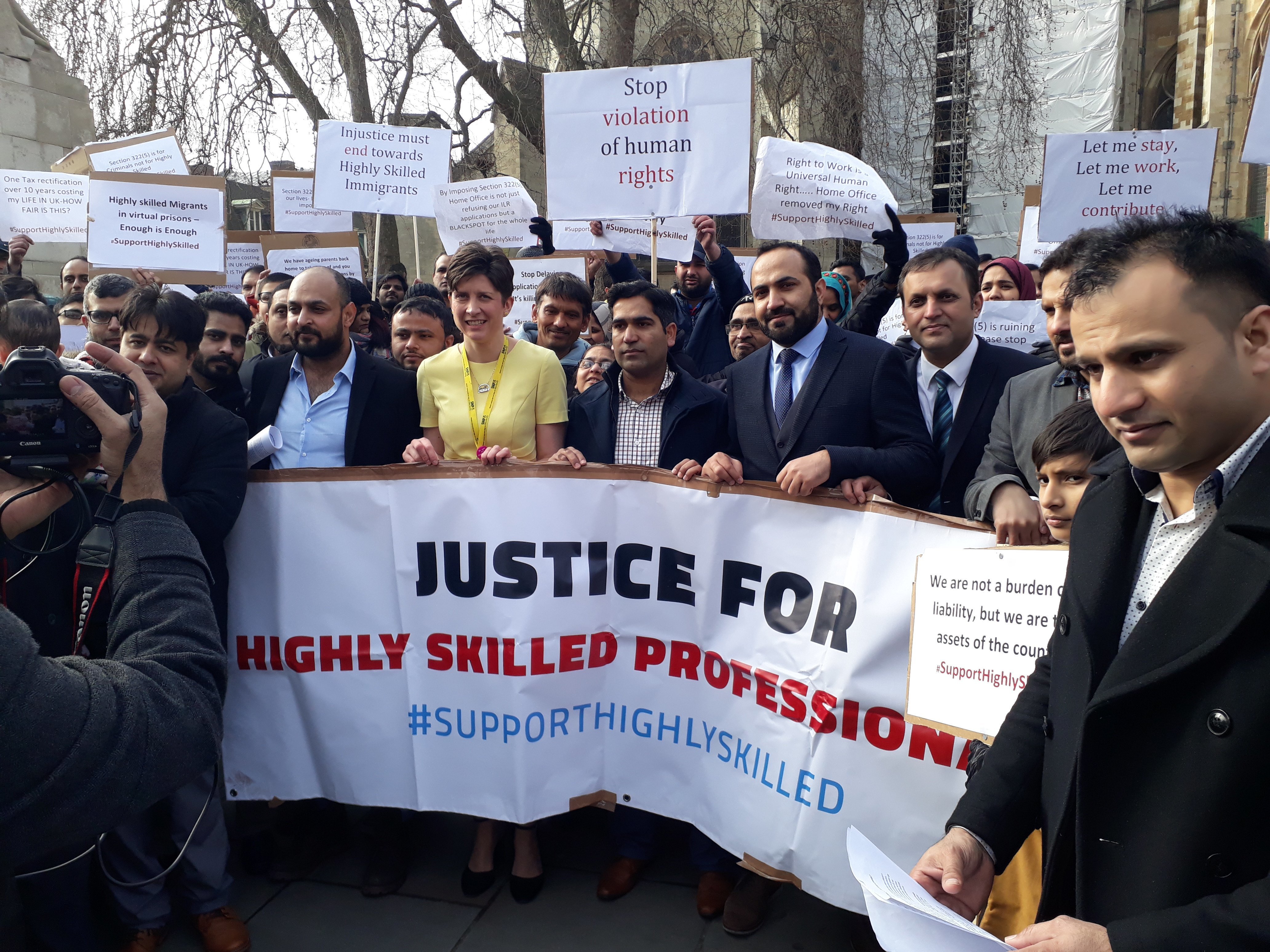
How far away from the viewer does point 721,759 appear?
2.90m

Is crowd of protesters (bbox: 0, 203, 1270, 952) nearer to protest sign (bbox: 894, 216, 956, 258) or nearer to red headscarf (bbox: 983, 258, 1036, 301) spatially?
red headscarf (bbox: 983, 258, 1036, 301)

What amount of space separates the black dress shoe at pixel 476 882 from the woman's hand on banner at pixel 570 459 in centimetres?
142

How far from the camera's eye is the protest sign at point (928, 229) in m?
7.66

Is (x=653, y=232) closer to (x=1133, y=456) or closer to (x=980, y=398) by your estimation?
(x=980, y=398)

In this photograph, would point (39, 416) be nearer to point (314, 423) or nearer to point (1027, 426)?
point (314, 423)

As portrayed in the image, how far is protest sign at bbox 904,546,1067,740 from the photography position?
2.23 metres

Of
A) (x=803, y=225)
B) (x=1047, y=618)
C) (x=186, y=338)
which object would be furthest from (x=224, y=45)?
(x=1047, y=618)

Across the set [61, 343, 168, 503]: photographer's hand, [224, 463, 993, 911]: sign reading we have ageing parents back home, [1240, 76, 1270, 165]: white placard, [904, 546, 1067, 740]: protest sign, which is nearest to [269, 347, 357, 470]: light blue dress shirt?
[224, 463, 993, 911]: sign reading we have ageing parents back home

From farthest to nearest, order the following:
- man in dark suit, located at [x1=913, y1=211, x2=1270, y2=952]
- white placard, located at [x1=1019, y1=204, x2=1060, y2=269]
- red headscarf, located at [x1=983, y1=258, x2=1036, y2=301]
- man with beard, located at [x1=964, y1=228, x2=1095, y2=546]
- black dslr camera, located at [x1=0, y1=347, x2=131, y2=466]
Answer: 1. white placard, located at [x1=1019, y1=204, x2=1060, y2=269]
2. red headscarf, located at [x1=983, y1=258, x2=1036, y2=301]
3. man with beard, located at [x1=964, y1=228, x2=1095, y2=546]
4. black dslr camera, located at [x1=0, y1=347, x2=131, y2=466]
5. man in dark suit, located at [x1=913, y1=211, x2=1270, y2=952]

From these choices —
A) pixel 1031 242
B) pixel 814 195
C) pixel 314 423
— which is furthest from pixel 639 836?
pixel 1031 242

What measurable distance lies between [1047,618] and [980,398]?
51.7 inches

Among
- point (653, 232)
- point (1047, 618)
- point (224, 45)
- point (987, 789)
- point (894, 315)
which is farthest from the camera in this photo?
point (224, 45)

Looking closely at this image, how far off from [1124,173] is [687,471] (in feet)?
12.2

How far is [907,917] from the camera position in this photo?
131 centimetres
